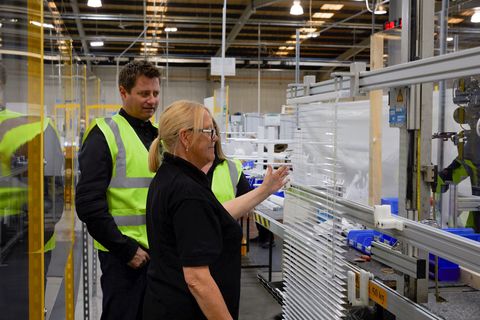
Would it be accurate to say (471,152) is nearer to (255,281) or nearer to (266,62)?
(255,281)

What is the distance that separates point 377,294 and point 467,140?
5.37 ft

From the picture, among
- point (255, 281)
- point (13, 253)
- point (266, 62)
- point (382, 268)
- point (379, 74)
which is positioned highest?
point (266, 62)

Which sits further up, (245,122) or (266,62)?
(266,62)

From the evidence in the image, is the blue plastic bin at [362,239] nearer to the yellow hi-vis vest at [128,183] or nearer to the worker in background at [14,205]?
the yellow hi-vis vest at [128,183]

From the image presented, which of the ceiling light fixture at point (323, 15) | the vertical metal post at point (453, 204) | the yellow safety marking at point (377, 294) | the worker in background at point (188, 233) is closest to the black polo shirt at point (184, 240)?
the worker in background at point (188, 233)

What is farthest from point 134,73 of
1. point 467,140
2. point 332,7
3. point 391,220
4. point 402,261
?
point 332,7

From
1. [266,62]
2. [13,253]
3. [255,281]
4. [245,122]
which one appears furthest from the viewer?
[266,62]

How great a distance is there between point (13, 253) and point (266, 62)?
15929 millimetres

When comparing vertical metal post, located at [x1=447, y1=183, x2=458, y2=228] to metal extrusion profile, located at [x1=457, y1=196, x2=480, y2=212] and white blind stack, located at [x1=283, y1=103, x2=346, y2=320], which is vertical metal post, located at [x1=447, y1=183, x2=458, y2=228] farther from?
white blind stack, located at [x1=283, y1=103, x2=346, y2=320]

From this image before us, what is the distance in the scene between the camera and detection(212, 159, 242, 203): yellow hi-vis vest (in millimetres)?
2377

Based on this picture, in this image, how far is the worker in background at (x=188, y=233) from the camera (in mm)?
1599

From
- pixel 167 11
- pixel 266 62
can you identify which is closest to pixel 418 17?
pixel 167 11

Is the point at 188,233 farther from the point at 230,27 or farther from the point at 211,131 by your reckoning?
Answer: the point at 230,27

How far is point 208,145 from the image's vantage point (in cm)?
173
